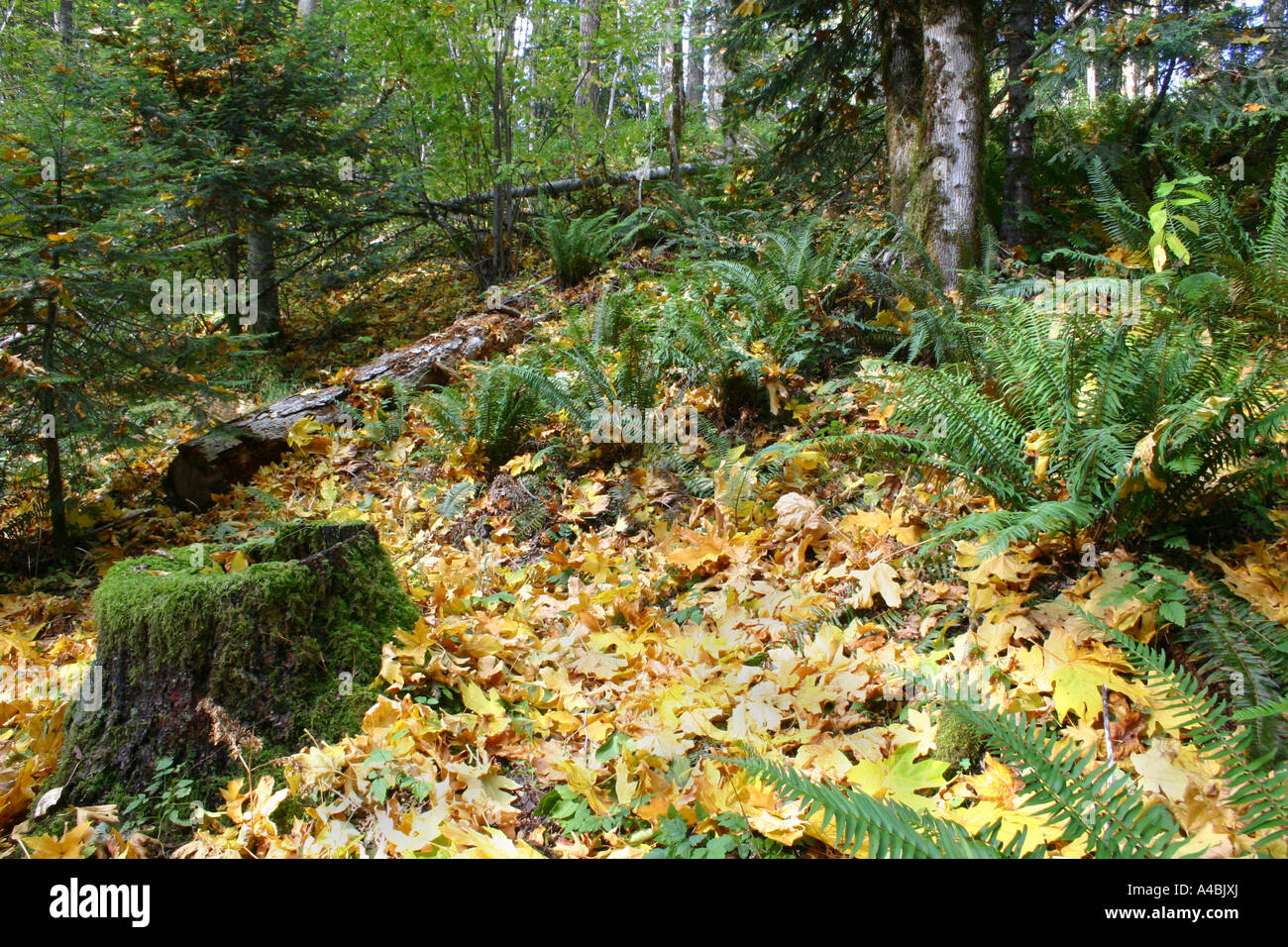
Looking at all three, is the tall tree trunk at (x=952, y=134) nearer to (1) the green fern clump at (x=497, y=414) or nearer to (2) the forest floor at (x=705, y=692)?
(2) the forest floor at (x=705, y=692)

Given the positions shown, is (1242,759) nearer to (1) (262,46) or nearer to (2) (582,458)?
(2) (582,458)

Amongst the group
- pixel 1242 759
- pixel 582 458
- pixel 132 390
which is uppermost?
pixel 132 390

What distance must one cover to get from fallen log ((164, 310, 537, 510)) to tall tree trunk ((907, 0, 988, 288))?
382cm

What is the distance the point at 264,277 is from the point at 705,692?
8.12 meters

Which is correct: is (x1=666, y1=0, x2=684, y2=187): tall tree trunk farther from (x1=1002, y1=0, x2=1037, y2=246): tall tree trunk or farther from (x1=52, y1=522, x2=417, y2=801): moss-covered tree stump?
(x1=52, y1=522, x2=417, y2=801): moss-covered tree stump

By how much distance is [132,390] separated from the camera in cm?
452

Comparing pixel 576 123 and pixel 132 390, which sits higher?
pixel 576 123

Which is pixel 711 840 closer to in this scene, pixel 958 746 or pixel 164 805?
pixel 958 746

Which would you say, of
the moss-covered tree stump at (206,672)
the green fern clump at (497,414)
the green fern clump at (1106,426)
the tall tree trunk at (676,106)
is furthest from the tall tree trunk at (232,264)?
the green fern clump at (1106,426)
